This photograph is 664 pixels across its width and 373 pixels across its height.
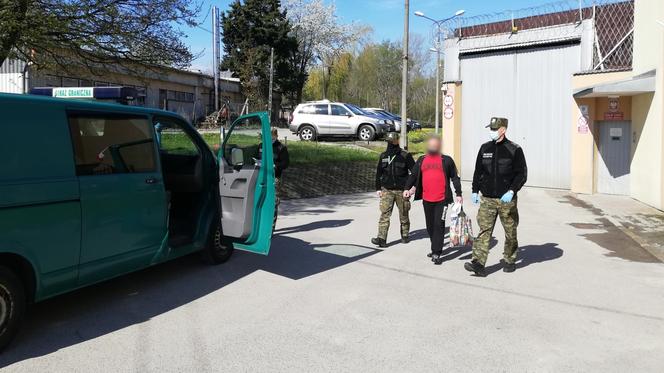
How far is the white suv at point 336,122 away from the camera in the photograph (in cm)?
2367

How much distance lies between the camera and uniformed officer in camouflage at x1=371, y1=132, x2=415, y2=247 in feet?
26.8

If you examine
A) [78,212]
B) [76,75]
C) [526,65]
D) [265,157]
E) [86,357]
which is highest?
[526,65]

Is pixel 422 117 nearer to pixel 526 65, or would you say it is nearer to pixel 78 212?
pixel 526 65

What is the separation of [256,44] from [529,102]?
32759mm

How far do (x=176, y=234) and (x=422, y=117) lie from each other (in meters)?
58.7

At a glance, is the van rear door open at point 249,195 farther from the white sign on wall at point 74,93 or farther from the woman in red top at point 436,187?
the woman in red top at point 436,187

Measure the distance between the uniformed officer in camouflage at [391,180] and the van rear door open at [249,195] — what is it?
8.32 feet

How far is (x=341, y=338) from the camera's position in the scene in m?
4.46

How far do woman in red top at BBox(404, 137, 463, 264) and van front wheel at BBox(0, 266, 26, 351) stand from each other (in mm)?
4762

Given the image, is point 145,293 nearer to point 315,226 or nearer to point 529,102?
point 315,226

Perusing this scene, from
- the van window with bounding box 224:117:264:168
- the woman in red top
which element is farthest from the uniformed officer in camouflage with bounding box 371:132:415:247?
the van window with bounding box 224:117:264:168

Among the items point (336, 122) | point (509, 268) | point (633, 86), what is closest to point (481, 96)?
point (633, 86)

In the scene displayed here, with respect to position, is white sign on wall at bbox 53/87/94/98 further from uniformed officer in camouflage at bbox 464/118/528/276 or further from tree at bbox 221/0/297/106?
tree at bbox 221/0/297/106

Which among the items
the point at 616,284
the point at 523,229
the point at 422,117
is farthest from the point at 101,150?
the point at 422,117
